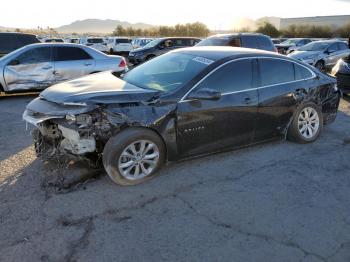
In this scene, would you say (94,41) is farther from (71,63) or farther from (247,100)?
(247,100)

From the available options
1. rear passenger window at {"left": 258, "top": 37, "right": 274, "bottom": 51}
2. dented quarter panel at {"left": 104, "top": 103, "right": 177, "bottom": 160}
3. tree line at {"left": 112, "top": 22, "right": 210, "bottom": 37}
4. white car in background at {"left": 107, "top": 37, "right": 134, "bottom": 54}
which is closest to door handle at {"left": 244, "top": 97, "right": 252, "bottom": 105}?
dented quarter panel at {"left": 104, "top": 103, "right": 177, "bottom": 160}

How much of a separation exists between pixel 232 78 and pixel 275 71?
924 millimetres

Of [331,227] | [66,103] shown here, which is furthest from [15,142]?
[331,227]

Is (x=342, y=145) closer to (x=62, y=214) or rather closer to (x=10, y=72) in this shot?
(x=62, y=214)

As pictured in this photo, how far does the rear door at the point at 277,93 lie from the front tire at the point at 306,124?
0.58 feet

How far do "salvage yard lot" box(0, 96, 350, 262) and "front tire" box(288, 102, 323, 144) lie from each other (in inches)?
23.4

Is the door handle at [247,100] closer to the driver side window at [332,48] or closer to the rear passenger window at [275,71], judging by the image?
the rear passenger window at [275,71]

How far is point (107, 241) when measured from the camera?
3104 millimetres

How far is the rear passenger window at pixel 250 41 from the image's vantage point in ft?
39.2

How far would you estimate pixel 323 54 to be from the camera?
15531 mm

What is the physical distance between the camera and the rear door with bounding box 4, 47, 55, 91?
8.71 m

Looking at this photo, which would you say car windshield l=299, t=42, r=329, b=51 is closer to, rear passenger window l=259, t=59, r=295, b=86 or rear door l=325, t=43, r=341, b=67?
rear door l=325, t=43, r=341, b=67

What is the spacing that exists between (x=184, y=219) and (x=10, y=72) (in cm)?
707

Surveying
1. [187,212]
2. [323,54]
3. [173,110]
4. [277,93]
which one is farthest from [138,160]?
[323,54]
